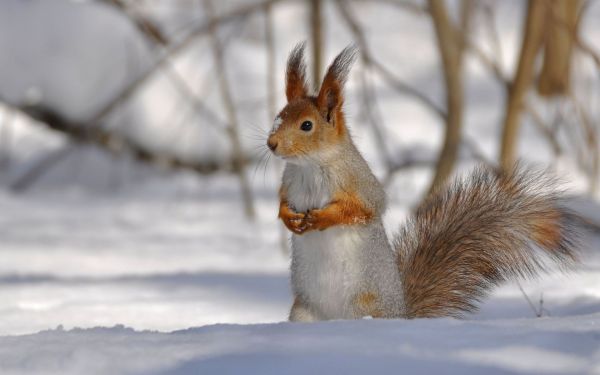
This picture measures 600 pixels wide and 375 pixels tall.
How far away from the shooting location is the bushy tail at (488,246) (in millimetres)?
2459

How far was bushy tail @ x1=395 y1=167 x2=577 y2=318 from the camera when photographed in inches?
96.8

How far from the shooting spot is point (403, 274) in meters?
2.52

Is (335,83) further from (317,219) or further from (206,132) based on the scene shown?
(206,132)

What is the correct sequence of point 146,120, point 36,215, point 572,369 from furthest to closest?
point 146,120
point 36,215
point 572,369

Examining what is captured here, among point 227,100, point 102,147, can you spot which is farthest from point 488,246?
point 102,147

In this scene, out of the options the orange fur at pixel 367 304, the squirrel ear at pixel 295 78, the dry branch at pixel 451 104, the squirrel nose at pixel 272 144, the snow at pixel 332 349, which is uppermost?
the dry branch at pixel 451 104

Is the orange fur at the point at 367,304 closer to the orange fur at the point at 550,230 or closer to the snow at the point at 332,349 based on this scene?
the snow at the point at 332,349

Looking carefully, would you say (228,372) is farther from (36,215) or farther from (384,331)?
(36,215)

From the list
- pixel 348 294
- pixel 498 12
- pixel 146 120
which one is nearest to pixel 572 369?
pixel 348 294

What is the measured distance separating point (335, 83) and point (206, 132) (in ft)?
15.5

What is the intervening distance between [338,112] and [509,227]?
527mm

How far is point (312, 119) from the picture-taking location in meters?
2.21

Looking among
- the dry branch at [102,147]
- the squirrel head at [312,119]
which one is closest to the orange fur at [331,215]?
the squirrel head at [312,119]

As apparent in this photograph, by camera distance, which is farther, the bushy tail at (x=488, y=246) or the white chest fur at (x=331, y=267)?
the bushy tail at (x=488, y=246)
